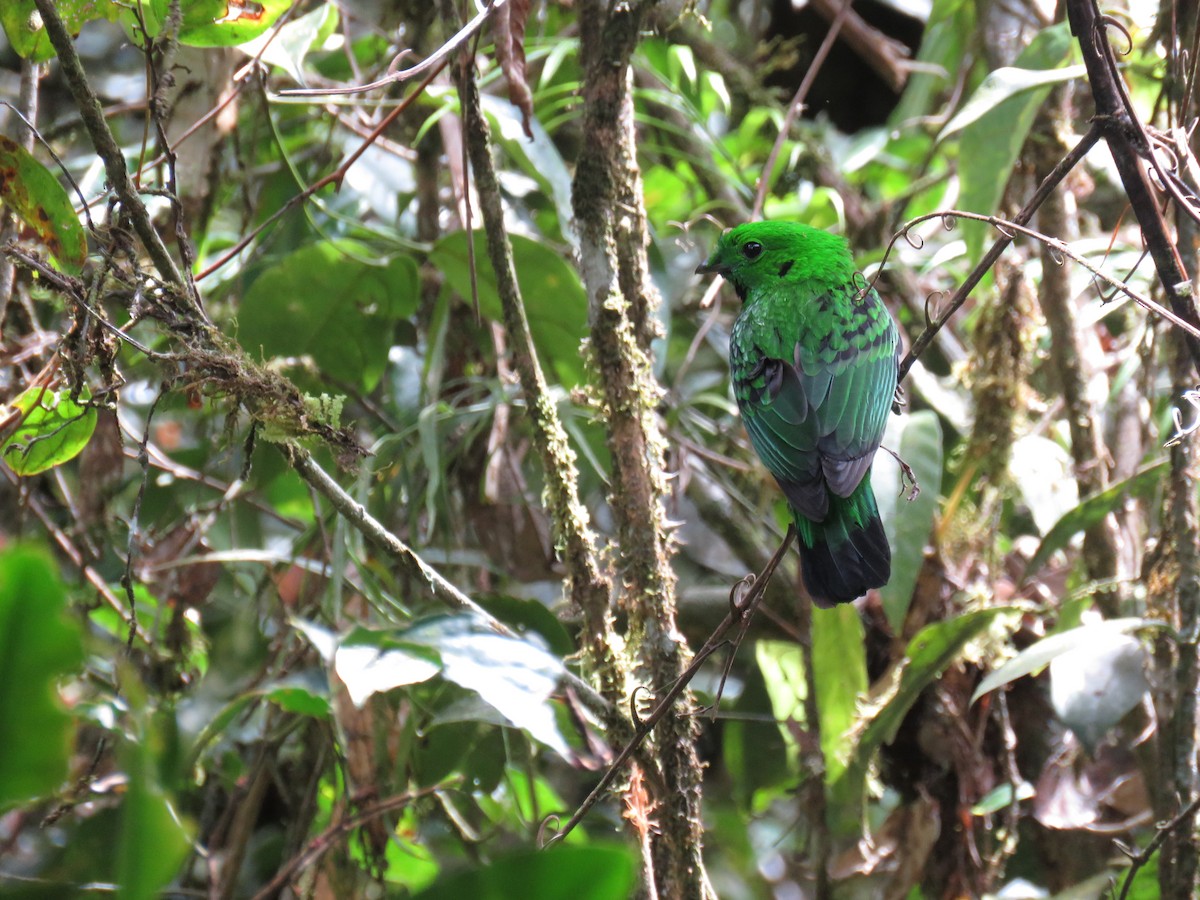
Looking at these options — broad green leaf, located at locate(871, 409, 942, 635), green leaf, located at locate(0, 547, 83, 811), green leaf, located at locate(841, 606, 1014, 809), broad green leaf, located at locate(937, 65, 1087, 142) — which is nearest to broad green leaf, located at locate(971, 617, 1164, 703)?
green leaf, located at locate(841, 606, 1014, 809)

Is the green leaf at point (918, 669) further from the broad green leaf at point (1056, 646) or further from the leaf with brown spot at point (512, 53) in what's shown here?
the leaf with brown spot at point (512, 53)

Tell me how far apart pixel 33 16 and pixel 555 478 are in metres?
1.32

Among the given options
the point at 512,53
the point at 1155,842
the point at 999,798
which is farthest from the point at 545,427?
the point at 999,798

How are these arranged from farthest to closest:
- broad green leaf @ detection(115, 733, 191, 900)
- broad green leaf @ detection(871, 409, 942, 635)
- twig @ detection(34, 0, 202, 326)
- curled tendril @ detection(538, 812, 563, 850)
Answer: broad green leaf @ detection(871, 409, 942, 635) < curled tendril @ detection(538, 812, 563, 850) < twig @ detection(34, 0, 202, 326) < broad green leaf @ detection(115, 733, 191, 900)

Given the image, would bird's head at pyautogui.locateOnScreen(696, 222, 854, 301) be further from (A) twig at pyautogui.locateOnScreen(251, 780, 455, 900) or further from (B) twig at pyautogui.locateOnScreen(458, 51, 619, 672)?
(A) twig at pyautogui.locateOnScreen(251, 780, 455, 900)

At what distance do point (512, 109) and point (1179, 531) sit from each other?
75.3 inches

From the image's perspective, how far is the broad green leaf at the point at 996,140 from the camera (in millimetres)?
2709

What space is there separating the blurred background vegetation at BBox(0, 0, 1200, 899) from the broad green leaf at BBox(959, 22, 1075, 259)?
1 centimetres

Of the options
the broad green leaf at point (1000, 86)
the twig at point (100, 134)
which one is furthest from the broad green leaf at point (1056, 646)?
the twig at point (100, 134)

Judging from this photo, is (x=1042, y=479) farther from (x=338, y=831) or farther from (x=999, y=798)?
(x=338, y=831)

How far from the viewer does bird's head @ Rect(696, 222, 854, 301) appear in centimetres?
288

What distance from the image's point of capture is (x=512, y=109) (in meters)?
2.88

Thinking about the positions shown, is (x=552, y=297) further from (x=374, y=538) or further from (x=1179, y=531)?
(x=1179, y=531)

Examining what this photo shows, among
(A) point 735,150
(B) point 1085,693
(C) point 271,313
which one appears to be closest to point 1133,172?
(B) point 1085,693
